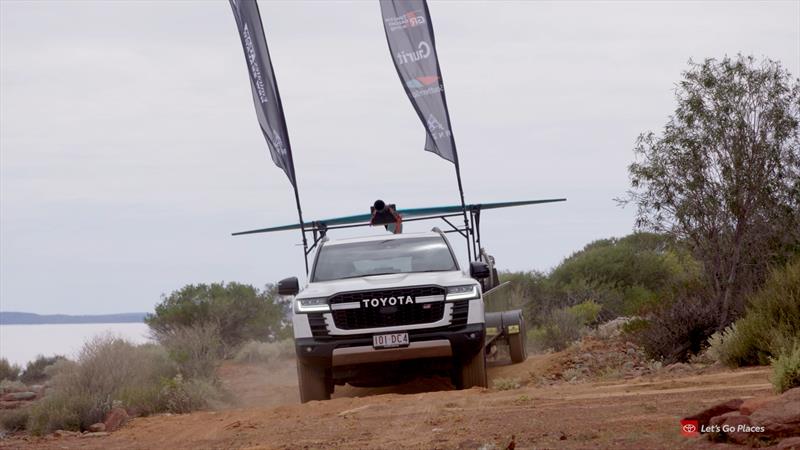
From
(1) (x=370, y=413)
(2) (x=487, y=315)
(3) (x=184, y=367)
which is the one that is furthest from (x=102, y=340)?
(1) (x=370, y=413)

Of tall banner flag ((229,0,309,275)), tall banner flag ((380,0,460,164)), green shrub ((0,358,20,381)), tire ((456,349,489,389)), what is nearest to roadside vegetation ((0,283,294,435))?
green shrub ((0,358,20,381))

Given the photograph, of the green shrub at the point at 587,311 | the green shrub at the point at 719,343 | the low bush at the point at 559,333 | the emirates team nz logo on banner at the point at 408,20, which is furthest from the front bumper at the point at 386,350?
the green shrub at the point at 587,311

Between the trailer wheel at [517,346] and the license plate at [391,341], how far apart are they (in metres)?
3.91

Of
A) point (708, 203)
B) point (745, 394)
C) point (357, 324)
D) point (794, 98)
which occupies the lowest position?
point (745, 394)

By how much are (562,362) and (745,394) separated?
644cm

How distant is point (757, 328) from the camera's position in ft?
41.0

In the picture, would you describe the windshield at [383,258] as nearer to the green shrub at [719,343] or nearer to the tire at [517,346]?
the tire at [517,346]

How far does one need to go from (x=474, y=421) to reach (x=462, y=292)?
153 inches

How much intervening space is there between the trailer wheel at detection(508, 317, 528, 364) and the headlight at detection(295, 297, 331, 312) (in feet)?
13.9

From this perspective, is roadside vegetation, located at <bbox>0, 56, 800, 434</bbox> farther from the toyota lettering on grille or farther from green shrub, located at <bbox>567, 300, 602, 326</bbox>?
green shrub, located at <bbox>567, 300, 602, 326</bbox>

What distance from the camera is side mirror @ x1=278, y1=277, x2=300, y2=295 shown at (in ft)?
44.3

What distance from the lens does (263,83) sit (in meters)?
19.0

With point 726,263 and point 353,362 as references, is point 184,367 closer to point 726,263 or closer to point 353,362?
point 353,362

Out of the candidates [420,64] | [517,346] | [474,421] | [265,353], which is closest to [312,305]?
[474,421]
